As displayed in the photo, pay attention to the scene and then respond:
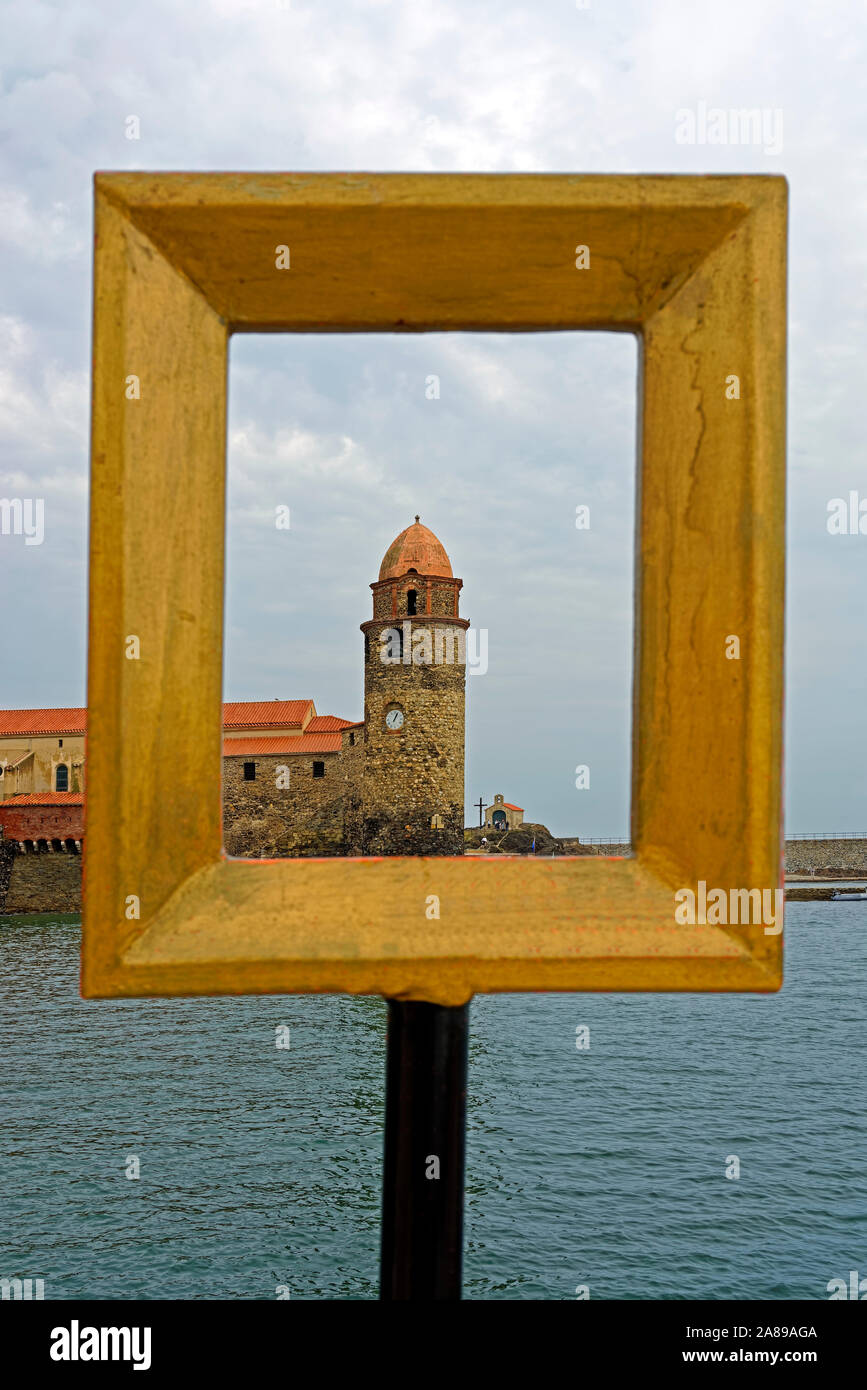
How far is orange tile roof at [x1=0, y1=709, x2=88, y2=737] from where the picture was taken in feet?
109

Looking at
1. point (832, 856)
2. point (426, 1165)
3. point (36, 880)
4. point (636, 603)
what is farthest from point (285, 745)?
point (636, 603)

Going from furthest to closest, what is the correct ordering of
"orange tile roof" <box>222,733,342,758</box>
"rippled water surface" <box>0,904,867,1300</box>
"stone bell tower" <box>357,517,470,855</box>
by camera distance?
"orange tile roof" <box>222,733,342,758</box>, "stone bell tower" <box>357,517,470,855</box>, "rippled water surface" <box>0,904,867,1300</box>

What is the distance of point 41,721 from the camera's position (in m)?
33.8

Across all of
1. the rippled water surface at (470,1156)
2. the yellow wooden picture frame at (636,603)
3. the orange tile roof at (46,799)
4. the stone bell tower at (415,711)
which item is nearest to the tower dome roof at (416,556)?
the stone bell tower at (415,711)

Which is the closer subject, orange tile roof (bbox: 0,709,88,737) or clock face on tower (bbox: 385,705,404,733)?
clock face on tower (bbox: 385,705,404,733)

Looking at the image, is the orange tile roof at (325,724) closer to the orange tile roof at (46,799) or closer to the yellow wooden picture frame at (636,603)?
the orange tile roof at (46,799)

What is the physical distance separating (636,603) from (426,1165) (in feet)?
2.42

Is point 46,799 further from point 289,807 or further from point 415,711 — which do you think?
point 415,711

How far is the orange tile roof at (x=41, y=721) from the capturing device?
1313 inches

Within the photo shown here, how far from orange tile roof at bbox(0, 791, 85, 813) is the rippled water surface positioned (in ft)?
40.8

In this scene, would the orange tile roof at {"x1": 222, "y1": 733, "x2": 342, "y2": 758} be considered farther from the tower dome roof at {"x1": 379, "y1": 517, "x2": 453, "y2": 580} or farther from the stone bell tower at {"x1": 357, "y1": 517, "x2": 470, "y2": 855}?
the tower dome roof at {"x1": 379, "y1": 517, "x2": 453, "y2": 580}

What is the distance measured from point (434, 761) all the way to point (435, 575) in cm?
560

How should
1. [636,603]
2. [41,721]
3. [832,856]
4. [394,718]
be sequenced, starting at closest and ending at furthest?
1. [636,603]
2. [394,718]
3. [41,721]
4. [832,856]

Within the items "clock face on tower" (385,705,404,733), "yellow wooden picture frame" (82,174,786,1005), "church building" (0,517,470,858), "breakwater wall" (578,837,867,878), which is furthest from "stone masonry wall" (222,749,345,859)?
"yellow wooden picture frame" (82,174,786,1005)
